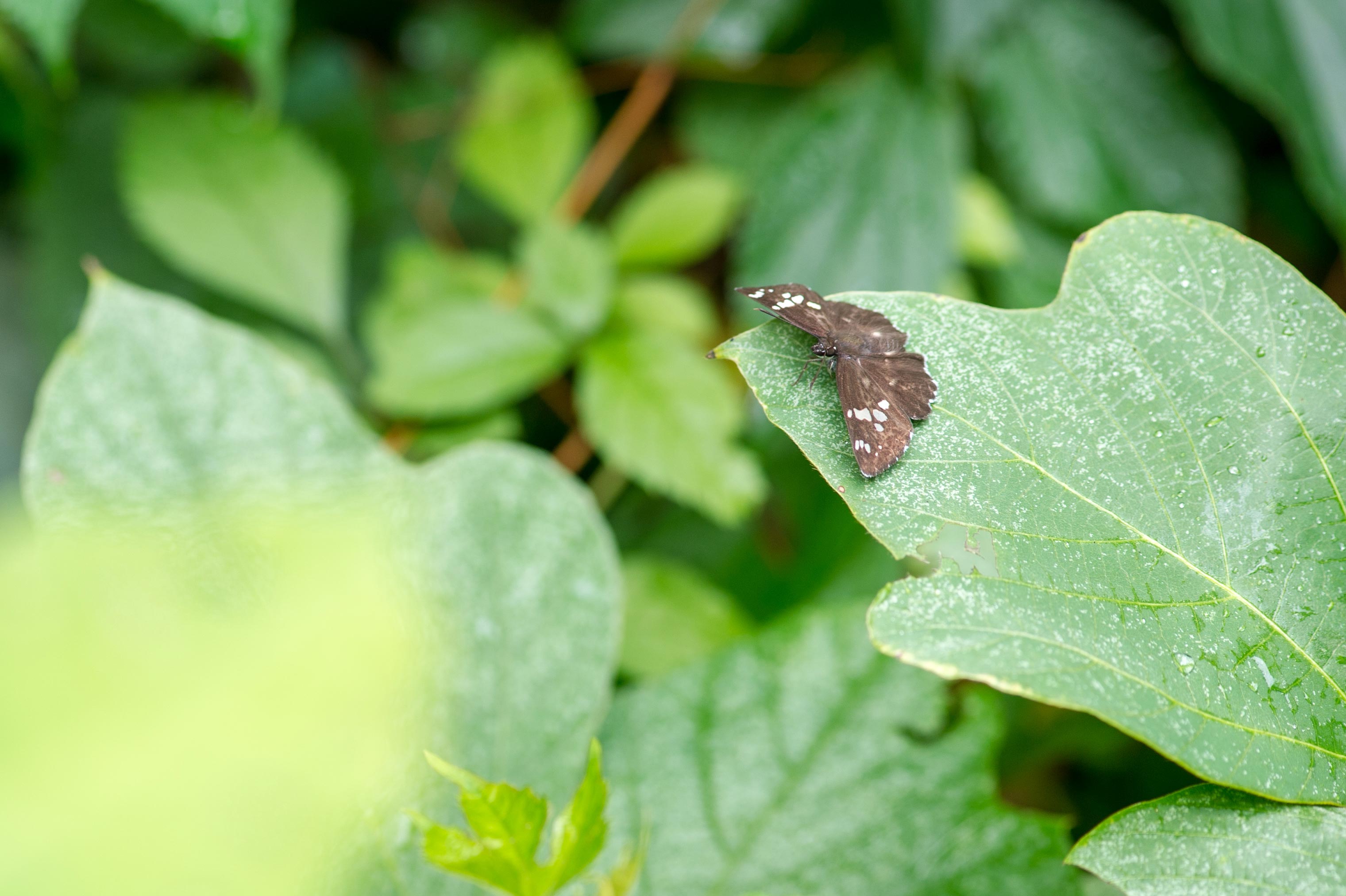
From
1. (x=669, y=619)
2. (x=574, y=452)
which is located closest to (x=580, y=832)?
(x=669, y=619)

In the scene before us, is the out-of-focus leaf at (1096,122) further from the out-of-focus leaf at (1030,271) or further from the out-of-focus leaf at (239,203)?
the out-of-focus leaf at (239,203)

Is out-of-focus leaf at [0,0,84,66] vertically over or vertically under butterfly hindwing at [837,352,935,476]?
under

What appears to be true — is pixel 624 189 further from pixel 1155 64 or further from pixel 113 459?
pixel 113 459

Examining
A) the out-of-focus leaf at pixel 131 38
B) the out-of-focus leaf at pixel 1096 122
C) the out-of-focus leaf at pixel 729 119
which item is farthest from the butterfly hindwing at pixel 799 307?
the out-of-focus leaf at pixel 131 38

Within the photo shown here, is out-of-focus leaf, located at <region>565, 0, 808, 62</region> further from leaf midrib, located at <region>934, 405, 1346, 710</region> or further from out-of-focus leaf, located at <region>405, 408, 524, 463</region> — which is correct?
leaf midrib, located at <region>934, 405, 1346, 710</region>

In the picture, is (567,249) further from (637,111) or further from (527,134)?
(637,111)

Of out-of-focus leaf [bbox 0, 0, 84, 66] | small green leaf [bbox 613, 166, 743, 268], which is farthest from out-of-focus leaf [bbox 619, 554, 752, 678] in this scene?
out-of-focus leaf [bbox 0, 0, 84, 66]
